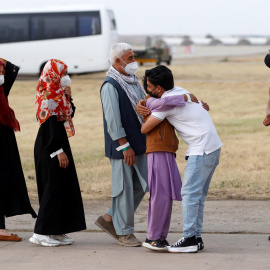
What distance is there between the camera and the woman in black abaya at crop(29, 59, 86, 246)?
569cm

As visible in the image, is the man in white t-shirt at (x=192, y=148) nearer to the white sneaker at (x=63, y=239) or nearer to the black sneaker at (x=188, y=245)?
the black sneaker at (x=188, y=245)

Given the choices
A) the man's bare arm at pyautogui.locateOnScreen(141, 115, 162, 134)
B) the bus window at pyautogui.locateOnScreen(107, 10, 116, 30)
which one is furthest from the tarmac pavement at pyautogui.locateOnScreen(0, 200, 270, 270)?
the bus window at pyautogui.locateOnScreen(107, 10, 116, 30)

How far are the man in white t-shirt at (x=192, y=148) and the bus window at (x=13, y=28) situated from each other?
77.0 feet

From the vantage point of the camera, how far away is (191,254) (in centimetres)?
533

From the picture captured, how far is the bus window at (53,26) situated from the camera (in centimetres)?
2819

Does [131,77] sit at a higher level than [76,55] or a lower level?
higher

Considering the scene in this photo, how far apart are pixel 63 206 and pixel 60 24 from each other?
23067 millimetres

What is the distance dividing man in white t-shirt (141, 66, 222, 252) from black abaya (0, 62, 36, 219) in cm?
142

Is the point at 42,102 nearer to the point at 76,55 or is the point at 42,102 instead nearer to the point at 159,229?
the point at 159,229

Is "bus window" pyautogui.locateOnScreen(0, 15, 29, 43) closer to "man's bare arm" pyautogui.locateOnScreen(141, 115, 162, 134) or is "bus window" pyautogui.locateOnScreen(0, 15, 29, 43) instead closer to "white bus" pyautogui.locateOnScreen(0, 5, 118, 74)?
"white bus" pyautogui.locateOnScreen(0, 5, 118, 74)

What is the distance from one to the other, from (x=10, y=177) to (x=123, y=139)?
120 centimetres

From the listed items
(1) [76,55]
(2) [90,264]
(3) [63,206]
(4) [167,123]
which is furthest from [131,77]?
(1) [76,55]

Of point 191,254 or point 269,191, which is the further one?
point 269,191

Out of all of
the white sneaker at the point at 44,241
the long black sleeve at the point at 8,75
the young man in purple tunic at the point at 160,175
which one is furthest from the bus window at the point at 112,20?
the young man in purple tunic at the point at 160,175
